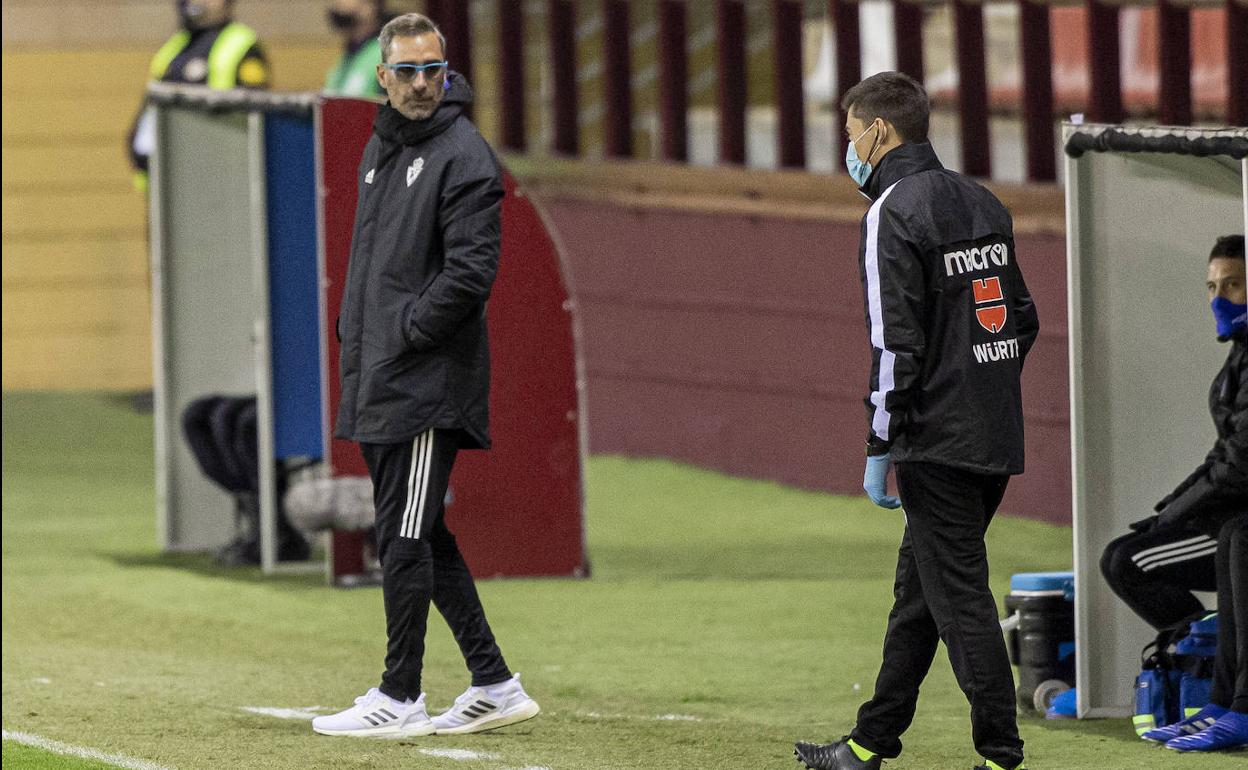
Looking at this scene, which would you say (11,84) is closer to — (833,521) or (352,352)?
(833,521)

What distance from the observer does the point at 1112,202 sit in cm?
707

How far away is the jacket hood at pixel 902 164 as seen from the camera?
567 cm

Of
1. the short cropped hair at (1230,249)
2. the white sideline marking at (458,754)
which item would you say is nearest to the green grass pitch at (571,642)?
the white sideline marking at (458,754)

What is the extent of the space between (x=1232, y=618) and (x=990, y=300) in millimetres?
1455

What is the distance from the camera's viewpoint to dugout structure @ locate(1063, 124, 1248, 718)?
23.1 ft

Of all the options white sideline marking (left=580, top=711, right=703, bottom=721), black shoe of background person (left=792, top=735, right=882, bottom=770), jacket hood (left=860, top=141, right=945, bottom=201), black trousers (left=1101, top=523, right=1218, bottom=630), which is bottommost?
white sideline marking (left=580, top=711, right=703, bottom=721)

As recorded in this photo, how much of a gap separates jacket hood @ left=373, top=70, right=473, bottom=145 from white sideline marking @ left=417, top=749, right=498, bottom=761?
1.67 m

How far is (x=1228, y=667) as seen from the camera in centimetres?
654

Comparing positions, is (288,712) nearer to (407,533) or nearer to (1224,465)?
(407,533)

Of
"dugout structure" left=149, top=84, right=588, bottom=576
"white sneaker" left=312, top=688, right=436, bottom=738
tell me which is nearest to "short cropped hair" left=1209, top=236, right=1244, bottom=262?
"white sneaker" left=312, top=688, right=436, bottom=738

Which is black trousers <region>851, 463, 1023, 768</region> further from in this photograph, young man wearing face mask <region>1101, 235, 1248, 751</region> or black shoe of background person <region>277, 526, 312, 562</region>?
black shoe of background person <region>277, 526, 312, 562</region>

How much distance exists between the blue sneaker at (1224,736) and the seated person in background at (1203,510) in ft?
1.27

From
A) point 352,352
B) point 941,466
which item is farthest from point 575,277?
point 941,466

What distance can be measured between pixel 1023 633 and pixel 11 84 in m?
11.5
